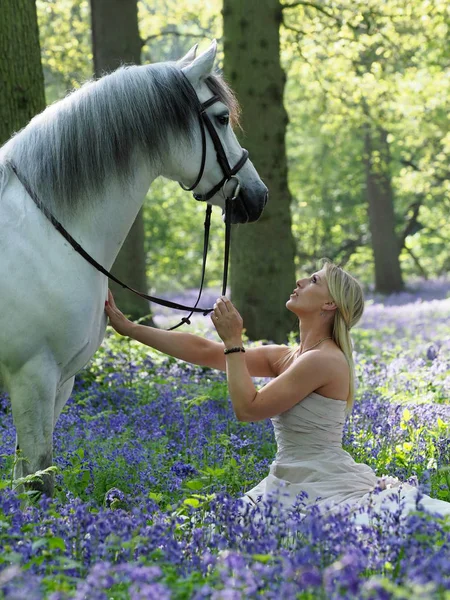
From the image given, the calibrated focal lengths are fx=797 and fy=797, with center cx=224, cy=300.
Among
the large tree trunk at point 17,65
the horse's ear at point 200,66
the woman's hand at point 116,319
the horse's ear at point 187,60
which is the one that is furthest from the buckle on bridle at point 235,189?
the large tree trunk at point 17,65

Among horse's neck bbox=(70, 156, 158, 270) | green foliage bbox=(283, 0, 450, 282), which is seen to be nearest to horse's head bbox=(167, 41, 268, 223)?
horse's neck bbox=(70, 156, 158, 270)

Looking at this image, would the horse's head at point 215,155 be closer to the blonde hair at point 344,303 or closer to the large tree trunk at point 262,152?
the blonde hair at point 344,303

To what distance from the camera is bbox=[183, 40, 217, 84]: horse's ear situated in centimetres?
387

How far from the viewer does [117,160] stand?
3.78 meters

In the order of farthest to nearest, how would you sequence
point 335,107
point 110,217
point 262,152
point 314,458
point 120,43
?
point 335,107, point 120,43, point 262,152, point 314,458, point 110,217

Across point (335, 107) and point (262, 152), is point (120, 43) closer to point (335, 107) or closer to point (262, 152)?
point (262, 152)

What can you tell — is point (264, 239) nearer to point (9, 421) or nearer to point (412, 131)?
point (9, 421)

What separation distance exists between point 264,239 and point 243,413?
6.19m

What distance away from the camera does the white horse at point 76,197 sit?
139 inches

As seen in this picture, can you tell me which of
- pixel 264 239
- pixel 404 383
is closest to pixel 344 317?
pixel 404 383

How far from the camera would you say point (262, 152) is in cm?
991

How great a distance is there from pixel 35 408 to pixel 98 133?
130 centimetres

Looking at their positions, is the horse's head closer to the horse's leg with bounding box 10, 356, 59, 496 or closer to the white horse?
the white horse

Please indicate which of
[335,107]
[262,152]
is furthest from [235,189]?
[335,107]
